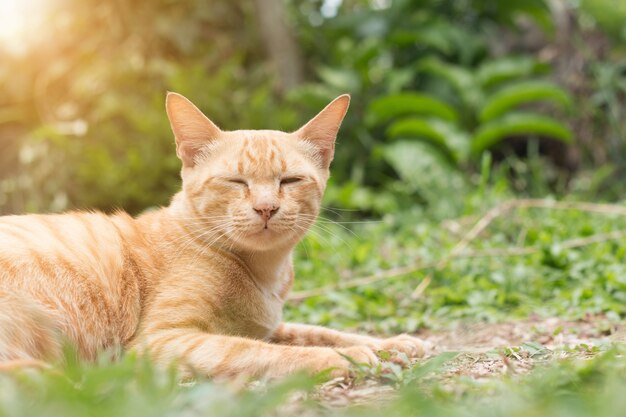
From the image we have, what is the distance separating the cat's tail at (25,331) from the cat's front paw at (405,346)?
3.72 feet

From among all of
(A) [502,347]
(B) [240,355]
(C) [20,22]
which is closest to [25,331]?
(B) [240,355]

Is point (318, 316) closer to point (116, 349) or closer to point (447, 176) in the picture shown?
point (116, 349)

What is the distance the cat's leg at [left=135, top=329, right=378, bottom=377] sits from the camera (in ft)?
6.93

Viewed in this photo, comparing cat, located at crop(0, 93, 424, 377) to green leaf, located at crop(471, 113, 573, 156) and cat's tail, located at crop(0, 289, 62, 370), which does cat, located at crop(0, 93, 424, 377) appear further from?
green leaf, located at crop(471, 113, 573, 156)

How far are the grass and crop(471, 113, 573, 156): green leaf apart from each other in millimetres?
1407

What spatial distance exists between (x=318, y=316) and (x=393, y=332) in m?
0.48

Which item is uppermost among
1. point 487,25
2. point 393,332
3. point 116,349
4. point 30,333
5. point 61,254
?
point 487,25

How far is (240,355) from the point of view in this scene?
7.29ft

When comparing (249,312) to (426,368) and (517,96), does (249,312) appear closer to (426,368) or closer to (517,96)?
(426,368)

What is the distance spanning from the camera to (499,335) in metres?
3.08

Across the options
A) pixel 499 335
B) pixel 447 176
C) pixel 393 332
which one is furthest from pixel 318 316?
pixel 447 176

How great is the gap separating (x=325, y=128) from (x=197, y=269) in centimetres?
85

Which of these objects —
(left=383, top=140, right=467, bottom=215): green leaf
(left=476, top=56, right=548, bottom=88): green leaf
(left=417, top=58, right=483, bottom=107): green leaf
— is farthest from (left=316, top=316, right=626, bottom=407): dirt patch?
(left=476, top=56, right=548, bottom=88): green leaf

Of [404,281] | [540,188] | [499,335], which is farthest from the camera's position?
[540,188]
